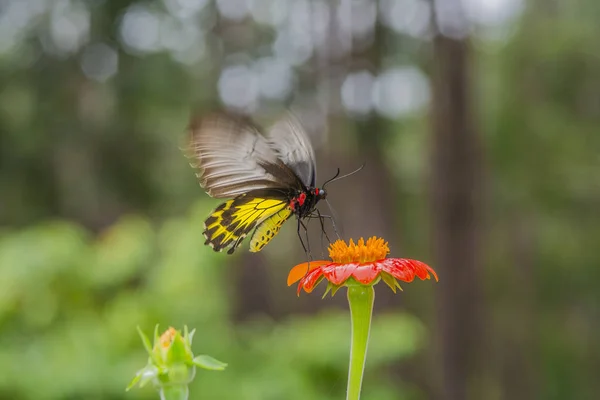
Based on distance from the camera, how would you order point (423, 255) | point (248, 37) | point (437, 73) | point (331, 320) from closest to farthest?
point (331, 320) → point (437, 73) → point (248, 37) → point (423, 255)


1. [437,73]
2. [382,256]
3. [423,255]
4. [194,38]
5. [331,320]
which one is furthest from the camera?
[423,255]

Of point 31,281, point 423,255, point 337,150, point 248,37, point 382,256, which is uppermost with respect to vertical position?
point 248,37

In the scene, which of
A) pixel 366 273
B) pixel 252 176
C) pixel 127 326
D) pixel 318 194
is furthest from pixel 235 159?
pixel 127 326

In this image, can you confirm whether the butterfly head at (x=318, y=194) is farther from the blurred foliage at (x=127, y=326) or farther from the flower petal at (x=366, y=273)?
the blurred foliage at (x=127, y=326)

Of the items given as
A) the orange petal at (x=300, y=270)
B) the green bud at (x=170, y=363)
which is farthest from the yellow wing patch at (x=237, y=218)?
the green bud at (x=170, y=363)

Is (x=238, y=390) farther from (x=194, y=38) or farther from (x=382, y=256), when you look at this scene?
(x=194, y=38)

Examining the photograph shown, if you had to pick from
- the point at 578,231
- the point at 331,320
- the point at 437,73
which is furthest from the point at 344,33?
the point at 578,231

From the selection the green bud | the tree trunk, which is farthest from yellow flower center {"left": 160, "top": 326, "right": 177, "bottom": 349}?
the tree trunk

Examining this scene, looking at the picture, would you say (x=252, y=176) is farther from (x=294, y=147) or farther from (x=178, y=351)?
(x=178, y=351)

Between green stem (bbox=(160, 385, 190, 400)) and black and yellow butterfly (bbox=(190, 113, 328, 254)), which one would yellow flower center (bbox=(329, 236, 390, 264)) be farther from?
green stem (bbox=(160, 385, 190, 400))
